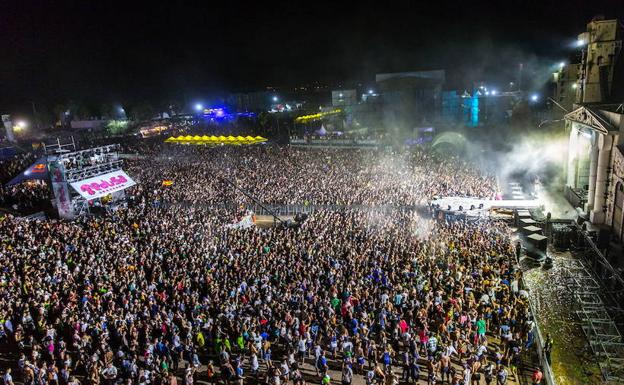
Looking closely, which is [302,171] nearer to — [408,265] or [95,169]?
[95,169]

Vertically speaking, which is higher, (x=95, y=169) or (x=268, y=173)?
(x=95, y=169)

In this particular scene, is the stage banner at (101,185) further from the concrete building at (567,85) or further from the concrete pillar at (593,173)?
the concrete building at (567,85)

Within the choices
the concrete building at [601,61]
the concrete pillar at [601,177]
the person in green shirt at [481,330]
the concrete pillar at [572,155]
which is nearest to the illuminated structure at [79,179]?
the person in green shirt at [481,330]

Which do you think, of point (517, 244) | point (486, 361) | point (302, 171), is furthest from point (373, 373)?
point (302, 171)

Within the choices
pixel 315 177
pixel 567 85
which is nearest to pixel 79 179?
pixel 315 177

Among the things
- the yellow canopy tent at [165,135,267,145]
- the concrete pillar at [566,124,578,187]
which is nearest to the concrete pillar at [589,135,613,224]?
the concrete pillar at [566,124,578,187]

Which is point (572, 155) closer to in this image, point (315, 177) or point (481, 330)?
point (315, 177)
